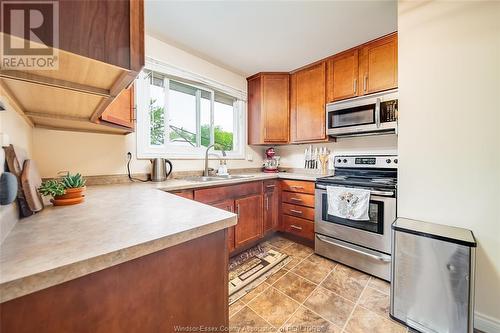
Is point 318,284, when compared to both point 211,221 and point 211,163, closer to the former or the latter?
point 211,221

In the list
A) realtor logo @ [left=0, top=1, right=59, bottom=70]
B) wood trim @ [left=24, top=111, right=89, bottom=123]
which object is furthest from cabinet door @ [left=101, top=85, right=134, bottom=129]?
realtor logo @ [left=0, top=1, right=59, bottom=70]

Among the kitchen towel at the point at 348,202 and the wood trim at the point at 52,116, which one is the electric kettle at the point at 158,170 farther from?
the kitchen towel at the point at 348,202

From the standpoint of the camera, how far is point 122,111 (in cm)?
148

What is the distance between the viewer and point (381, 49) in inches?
81.5

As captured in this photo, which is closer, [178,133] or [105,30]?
[105,30]

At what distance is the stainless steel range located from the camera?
1730 millimetres

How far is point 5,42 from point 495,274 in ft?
7.97

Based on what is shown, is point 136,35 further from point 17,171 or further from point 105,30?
point 17,171

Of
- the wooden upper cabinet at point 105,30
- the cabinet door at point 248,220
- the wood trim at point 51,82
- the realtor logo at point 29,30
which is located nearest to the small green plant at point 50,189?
the wood trim at point 51,82

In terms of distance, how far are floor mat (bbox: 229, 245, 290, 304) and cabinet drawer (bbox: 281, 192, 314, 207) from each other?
0.63 meters

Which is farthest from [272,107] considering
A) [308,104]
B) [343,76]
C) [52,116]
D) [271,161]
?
[52,116]

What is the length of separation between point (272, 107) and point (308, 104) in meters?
0.52

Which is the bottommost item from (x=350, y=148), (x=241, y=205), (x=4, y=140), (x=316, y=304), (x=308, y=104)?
(x=316, y=304)

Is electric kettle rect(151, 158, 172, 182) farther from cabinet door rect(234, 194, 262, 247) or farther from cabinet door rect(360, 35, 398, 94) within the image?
cabinet door rect(360, 35, 398, 94)
